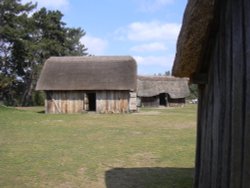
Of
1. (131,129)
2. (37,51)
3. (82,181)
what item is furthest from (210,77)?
(37,51)

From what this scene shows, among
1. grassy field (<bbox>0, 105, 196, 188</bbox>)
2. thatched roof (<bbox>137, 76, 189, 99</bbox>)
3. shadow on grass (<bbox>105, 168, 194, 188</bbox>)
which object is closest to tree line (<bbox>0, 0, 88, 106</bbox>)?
thatched roof (<bbox>137, 76, 189, 99</bbox>)

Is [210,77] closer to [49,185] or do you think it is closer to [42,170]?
[49,185]

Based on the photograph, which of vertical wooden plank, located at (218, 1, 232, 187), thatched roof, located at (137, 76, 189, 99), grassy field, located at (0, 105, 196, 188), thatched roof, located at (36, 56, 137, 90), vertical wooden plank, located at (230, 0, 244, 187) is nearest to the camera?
vertical wooden plank, located at (230, 0, 244, 187)

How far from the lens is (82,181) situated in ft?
28.1

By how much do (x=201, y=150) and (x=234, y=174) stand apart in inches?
55.5

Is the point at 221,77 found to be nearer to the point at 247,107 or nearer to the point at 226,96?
the point at 226,96

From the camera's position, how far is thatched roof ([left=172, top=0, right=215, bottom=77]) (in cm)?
488

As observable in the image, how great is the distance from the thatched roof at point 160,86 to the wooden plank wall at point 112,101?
12.7 metres

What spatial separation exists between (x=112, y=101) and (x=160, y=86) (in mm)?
15875

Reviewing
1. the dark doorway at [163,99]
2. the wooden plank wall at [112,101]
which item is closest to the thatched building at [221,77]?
the wooden plank wall at [112,101]

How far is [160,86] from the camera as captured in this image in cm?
4638

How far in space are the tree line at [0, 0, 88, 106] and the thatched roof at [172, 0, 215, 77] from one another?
42.0 meters

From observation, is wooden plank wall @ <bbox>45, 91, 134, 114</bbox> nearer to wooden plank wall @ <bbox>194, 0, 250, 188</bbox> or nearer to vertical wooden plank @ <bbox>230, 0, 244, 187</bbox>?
wooden plank wall @ <bbox>194, 0, 250, 188</bbox>

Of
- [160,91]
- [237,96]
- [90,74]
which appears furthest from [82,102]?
[237,96]
